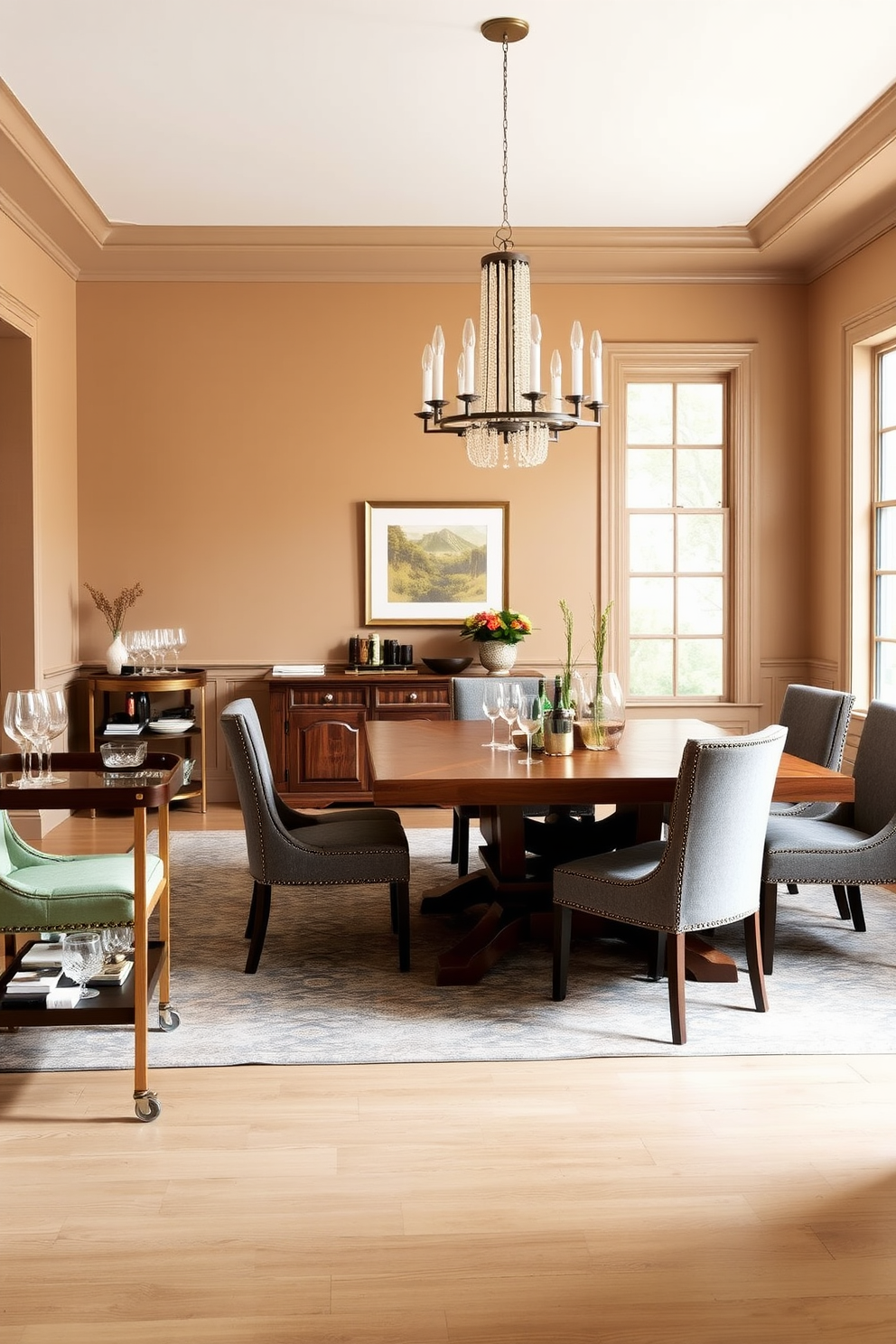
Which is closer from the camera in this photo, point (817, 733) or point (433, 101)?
point (817, 733)

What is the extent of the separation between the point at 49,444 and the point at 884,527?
459 centimetres

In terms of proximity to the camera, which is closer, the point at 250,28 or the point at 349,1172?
the point at 349,1172

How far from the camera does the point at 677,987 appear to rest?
331 centimetres

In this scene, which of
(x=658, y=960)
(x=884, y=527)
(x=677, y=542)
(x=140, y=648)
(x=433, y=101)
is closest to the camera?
(x=658, y=960)

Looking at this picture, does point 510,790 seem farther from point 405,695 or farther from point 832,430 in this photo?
point 832,430

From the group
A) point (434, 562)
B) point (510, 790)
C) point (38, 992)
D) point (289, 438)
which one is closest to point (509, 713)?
point (510, 790)

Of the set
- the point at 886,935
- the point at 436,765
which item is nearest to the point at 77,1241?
the point at 436,765

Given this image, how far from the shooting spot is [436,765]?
3791 millimetres

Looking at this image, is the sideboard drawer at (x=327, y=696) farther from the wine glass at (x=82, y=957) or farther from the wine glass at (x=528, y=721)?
the wine glass at (x=82, y=957)

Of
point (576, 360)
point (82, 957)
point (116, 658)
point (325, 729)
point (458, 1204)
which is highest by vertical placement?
point (576, 360)

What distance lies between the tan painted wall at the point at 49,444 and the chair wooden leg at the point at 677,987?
4.05 m

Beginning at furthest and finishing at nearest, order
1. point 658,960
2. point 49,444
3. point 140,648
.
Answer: point 140,648, point 49,444, point 658,960

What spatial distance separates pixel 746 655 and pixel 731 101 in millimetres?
3315

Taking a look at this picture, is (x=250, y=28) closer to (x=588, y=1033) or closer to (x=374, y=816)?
(x=374, y=816)
